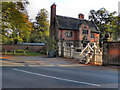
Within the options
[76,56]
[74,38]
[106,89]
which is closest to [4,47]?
[74,38]

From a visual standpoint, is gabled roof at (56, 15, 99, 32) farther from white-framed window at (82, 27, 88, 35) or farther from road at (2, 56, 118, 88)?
road at (2, 56, 118, 88)

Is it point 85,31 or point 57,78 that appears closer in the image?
point 57,78

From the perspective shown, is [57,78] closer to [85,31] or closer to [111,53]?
[111,53]

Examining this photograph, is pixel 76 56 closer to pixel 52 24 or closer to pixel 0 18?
pixel 0 18

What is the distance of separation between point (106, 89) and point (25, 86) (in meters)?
3.54

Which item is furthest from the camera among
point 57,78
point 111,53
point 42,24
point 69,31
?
point 42,24

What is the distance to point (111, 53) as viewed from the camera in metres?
10.4

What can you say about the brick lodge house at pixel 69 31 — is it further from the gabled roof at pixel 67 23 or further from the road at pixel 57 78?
the road at pixel 57 78

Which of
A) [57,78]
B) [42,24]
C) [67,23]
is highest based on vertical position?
[42,24]

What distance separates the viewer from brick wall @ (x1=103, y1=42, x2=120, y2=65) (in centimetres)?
996

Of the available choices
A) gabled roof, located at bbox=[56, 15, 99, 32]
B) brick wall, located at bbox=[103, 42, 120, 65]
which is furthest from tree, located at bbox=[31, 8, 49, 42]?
brick wall, located at bbox=[103, 42, 120, 65]

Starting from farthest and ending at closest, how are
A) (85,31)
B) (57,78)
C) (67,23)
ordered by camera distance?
(85,31) → (67,23) → (57,78)

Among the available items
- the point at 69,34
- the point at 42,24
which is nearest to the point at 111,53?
the point at 69,34

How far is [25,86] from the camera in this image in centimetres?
492
